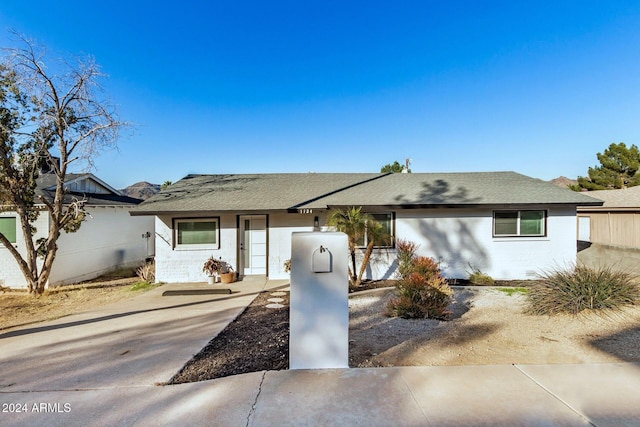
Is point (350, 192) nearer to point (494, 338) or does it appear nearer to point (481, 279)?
point (481, 279)

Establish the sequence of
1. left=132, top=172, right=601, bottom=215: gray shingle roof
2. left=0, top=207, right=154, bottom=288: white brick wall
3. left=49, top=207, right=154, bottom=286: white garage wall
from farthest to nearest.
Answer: left=49, top=207, right=154, bottom=286: white garage wall
left=0, top=207, right=154, bottom=288: white brick wall
left=132, top=172, right=601, bottom=215: gray shingle roof

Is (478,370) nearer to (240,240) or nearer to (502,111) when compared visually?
(240,240)

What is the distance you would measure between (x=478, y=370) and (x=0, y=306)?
1073 cm

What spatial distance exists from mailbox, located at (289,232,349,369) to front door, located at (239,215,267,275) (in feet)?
22.7

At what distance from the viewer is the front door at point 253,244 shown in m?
10.2

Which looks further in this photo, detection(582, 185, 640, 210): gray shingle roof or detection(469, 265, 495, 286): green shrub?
detection(582, 185, 640, 210): gray shingle roof

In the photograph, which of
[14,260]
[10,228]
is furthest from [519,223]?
[10,228]

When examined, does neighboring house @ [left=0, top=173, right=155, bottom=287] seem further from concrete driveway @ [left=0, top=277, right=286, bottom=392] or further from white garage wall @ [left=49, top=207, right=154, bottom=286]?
concrete driveway @ [left=0, top=277, right=286, bottom=392]

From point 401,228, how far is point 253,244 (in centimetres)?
504

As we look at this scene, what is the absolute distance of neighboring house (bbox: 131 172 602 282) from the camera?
9664 millimetres

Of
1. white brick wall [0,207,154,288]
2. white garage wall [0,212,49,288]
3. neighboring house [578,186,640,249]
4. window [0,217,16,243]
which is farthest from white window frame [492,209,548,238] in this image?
window [0,217,16,243]

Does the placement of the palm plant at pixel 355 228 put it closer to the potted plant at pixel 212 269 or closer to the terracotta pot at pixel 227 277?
the terracotta pot at pixel 227 277

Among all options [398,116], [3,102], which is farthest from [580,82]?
[3,102]

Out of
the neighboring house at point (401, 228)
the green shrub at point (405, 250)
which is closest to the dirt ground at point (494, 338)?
the green shrub at point (405, 250)
